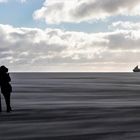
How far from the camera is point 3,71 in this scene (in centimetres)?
2450

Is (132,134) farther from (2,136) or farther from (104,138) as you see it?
(2,136)

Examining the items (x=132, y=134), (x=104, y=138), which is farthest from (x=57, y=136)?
(x=132, y=134)

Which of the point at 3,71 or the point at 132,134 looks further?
the point at 3,71

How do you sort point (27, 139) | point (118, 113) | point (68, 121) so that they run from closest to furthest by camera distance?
point (27, 139) < point (68, 121) < point (118, 113)

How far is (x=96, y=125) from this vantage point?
62.0 ft

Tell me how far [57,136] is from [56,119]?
213 inches

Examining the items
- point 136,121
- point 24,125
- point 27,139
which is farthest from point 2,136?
point 136,121

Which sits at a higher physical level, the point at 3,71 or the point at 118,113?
the point at 3,71

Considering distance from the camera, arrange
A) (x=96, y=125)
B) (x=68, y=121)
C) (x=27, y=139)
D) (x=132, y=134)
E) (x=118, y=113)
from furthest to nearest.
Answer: (x=118, y=113)
(x=68, y=121)
(x=96, y=125)
(x=132, y=134)
(x=27, y=139)

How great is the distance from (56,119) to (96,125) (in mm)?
2929

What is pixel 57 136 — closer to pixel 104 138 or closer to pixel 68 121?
pixel 104 138

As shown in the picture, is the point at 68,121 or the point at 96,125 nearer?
the point at 96,125

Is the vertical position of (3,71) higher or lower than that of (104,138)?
higher

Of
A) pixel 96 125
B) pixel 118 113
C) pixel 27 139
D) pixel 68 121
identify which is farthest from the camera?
pixel 118 113
